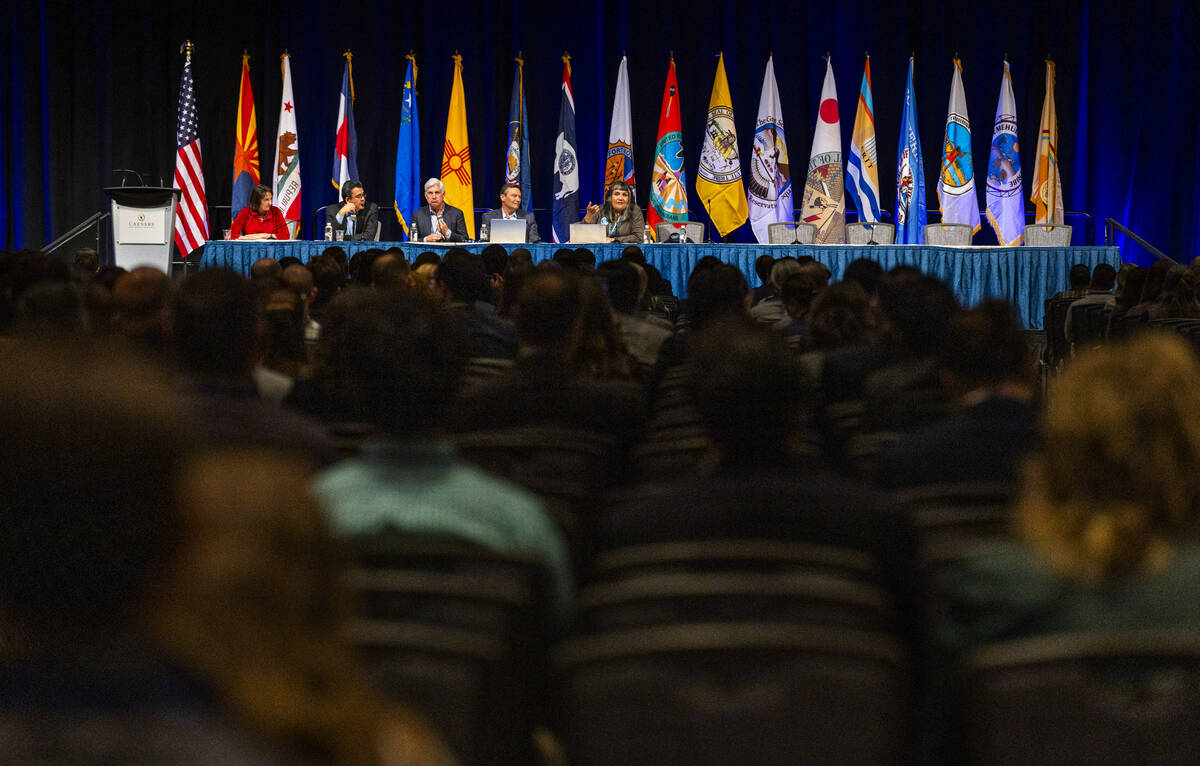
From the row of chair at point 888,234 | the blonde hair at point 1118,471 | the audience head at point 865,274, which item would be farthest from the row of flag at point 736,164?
the blonde hair at point 1118,471

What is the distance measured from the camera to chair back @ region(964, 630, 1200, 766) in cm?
143

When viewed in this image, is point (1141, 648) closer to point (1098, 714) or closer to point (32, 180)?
point (1098, 714)

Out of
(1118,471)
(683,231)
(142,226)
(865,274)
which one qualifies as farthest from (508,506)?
(683,231)

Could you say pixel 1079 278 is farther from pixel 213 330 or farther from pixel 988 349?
pixel 213 330

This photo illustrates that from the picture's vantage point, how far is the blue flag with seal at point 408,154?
13.2 m

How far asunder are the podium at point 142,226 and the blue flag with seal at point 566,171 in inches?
183

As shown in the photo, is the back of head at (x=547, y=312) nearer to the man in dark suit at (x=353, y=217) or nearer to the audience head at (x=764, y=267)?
the audience head at (x=764, y=267)

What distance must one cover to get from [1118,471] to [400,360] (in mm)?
1294

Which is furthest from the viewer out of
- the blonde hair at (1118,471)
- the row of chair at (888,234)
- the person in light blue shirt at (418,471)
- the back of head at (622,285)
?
the row of chair at (888,234)

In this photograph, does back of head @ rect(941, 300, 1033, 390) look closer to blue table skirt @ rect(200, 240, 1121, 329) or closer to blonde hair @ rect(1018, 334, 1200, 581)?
blonde hair @ rect(1018, 334, 1200, 581)

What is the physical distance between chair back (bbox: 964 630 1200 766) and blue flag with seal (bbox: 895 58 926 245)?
37.3ft

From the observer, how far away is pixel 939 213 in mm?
13836

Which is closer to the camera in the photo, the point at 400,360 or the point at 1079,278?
the point at 400,360

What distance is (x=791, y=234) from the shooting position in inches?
447
